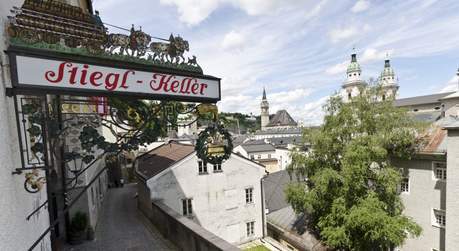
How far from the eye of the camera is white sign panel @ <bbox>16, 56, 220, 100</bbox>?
2527 millimetres

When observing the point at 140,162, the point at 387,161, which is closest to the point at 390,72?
the point at 387,161

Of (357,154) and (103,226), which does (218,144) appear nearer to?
(103,226)

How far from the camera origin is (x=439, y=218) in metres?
14.9

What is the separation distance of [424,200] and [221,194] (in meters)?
12.4

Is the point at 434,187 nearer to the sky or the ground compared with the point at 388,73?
Answer: nearer to the ground

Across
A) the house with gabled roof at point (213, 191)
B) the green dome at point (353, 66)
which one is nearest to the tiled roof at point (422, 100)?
the green dome at point (353, 66)

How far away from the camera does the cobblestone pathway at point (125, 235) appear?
28.7ft

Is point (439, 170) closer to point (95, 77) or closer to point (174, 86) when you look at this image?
point (174, 86)

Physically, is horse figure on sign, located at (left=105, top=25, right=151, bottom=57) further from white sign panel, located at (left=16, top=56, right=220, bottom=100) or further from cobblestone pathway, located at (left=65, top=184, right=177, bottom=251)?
cobblestone pathway, located at (left=65, top=184, right=177, bottom=251)

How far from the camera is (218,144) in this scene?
4.32 m

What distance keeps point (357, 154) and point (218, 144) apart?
12085mm

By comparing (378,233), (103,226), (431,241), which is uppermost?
(103,226)

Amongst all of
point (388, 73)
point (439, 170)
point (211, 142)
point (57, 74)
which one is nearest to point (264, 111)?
point (388, 73)

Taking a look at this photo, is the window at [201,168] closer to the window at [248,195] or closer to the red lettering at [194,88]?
the window at [248,195]
